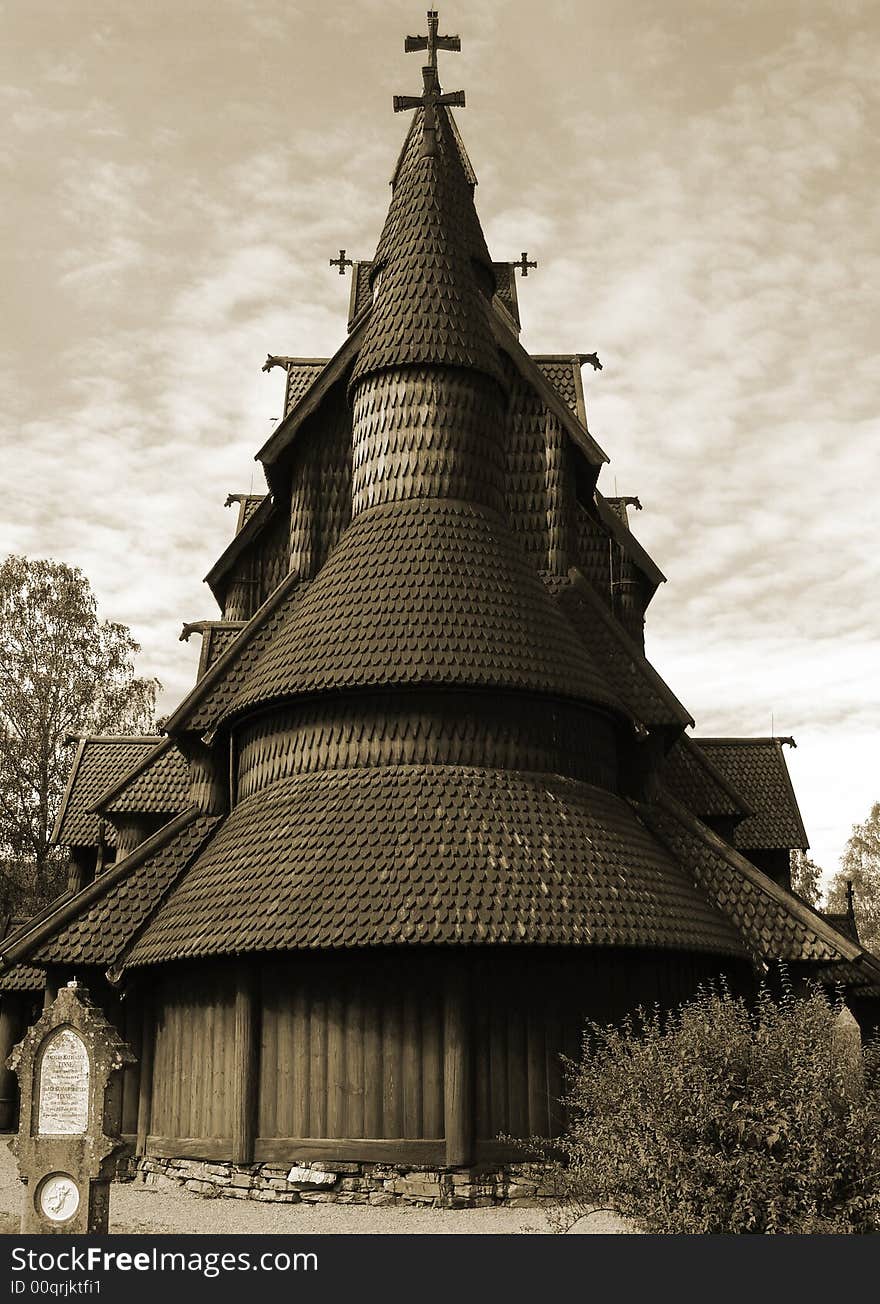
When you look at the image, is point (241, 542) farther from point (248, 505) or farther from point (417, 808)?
point (417, 808)

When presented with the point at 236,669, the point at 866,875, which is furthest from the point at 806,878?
the point at 236,669

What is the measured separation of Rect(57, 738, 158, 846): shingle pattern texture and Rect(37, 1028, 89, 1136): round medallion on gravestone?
12.7m

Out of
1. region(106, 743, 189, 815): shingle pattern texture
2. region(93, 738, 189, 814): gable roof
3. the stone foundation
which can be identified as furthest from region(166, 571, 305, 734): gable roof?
the stone foundation

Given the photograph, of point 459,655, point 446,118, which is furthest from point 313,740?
point 446,118

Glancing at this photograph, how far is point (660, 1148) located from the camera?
9.54m

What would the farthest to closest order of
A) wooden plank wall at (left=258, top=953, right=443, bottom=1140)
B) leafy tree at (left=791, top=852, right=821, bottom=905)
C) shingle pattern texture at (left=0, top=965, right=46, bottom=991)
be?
leafy tree at (left=791, top=852, right=821, bottom=905) < shingle pattern texture at (left=0, top=965, right=46, bottom=991) < wooden plank wall at (left=258, top=953, right=443, bottom=1140)

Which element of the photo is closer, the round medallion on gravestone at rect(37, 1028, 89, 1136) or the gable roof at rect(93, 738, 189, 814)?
the round medallion on gravestone at rect(37, 1028, 89, 1136)

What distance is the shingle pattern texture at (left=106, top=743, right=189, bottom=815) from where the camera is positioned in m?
21.4

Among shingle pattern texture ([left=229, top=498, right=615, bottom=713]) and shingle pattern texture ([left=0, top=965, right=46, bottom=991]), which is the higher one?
shingle pattern texture ([left=229, top=498, right=615, bottom=713])

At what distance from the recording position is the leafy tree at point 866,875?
4841 centimetres

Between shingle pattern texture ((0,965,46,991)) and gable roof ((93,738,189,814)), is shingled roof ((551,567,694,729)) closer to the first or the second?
gable roof ((93,738,189,814))

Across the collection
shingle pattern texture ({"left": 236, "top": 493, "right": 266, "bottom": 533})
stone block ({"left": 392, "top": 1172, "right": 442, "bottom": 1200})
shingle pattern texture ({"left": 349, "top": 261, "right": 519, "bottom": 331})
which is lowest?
stone block ({"left": 392, "top": 1172, "right": 442, "bottom": 1200})

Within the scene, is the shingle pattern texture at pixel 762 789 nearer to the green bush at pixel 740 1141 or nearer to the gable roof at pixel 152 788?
the gable roof at pixel 152 788

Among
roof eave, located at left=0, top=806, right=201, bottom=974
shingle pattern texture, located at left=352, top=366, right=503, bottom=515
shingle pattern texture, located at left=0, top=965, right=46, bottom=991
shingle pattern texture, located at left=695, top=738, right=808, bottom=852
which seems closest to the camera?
roof eave, located at left=0, top=806, right=201, bottom=974
